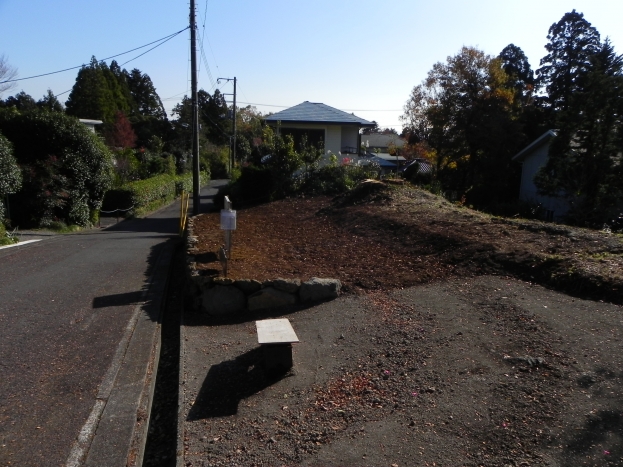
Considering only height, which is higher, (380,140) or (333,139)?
(380,140)

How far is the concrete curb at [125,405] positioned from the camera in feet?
14.9

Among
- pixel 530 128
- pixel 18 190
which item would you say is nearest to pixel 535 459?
pixel 18 190

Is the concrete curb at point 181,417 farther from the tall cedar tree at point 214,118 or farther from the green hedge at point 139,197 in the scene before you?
the tall cedar tree at point 214,118

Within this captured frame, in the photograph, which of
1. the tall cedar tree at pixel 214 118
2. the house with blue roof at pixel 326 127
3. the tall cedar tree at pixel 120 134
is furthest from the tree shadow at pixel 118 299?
the tall cedar tree at pixel 214 118

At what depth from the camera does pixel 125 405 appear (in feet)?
17.9

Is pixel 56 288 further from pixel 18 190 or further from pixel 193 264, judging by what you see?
pixel 18 190

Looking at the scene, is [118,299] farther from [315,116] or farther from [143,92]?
[143,92]

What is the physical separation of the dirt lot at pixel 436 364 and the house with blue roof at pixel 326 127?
81.1ft

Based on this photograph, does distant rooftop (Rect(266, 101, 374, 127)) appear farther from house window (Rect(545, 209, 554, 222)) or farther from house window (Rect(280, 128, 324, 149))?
house window (Rect(545, 209, 554, 222))

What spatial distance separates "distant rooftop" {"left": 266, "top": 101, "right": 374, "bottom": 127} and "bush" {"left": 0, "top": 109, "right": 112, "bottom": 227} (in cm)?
1141

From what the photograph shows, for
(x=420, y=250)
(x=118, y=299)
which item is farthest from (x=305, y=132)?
(x=118, y=299)

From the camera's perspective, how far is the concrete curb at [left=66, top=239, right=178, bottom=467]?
179 inches

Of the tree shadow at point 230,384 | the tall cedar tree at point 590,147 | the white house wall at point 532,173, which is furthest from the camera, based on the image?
the white house wall at point 532,173

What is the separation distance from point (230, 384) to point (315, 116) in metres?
29.8
